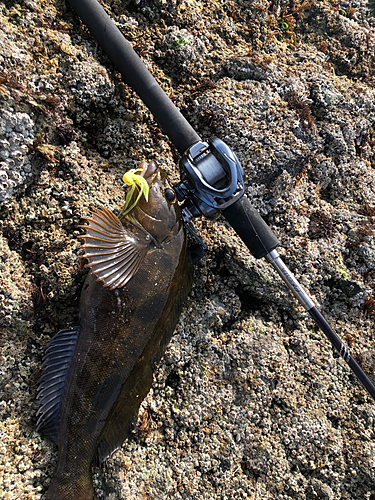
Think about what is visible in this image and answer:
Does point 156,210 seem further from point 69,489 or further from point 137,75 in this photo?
point 69,489

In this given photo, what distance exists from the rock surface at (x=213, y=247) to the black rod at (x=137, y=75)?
261 millimetres

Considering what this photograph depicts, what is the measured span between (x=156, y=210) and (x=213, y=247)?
2.90 ft

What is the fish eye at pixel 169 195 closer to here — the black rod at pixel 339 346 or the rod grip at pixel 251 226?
the rod grip at pixel 251 226

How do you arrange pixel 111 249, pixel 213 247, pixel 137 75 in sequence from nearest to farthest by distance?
pixel 111 249
pixel 137 75
pixel 213 247

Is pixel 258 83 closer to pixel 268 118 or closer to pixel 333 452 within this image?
pixel 268 118

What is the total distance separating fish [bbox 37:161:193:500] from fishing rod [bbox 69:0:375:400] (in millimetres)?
364

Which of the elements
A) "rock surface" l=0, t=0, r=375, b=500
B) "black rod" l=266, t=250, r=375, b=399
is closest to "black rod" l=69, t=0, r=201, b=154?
"rock surface" l=0, t=0, r=375, b=500

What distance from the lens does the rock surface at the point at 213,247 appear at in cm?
309

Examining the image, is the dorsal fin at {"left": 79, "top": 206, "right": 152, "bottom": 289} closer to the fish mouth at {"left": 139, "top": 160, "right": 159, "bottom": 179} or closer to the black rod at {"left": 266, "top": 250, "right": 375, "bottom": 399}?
the fish mouth at {"left": 139, "top": 160, "right": 159, "bottom": 179}

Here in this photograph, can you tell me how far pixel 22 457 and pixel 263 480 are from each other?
2.25 meters

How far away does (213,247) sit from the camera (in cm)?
379

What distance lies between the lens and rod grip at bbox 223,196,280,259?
333 cm

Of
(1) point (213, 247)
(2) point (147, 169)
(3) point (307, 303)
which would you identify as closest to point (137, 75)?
(2) point (147, 169)

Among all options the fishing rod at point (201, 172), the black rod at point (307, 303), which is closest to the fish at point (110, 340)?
the fishing rod at point (201, 172)
